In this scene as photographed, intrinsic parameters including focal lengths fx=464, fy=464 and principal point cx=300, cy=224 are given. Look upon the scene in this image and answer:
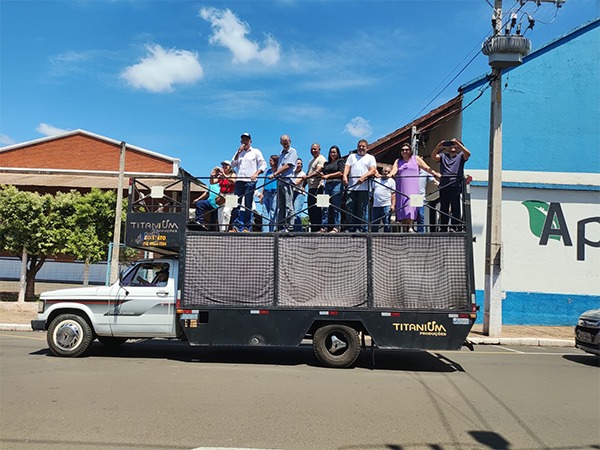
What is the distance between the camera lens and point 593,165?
51.2 feet

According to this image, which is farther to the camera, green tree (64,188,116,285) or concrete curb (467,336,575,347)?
green tree (64,188,116,285)

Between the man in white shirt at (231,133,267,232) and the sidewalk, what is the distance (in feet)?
21.8

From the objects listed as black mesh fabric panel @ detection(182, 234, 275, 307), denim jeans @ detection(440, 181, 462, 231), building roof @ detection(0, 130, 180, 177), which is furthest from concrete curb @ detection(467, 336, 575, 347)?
building roof @ detection(0, 130, 180, 177)

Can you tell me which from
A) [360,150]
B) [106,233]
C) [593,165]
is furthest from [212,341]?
[593,165]

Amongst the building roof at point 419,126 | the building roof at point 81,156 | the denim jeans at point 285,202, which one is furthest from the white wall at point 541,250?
the building roof at point 81,156

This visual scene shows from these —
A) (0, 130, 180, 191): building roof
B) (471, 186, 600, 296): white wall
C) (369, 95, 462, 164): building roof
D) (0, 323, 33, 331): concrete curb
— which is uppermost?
(0, 130, 180, 191): building roof

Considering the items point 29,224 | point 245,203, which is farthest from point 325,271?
point 29,224

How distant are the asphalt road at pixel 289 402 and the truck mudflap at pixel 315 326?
471 mm

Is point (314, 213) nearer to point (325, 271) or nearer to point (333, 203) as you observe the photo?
point (333, 203)

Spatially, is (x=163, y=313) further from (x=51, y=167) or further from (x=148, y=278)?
(x=51, y=167)

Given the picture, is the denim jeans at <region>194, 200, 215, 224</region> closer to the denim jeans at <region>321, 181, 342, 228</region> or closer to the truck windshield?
the truck windshield

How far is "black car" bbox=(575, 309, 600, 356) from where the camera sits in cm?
867

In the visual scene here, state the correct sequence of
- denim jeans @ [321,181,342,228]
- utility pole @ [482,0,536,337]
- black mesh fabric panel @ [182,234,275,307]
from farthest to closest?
utility pole @ [482,0,536,337] → denim jeans @ [321,181,342,228] → black mesh fabric panel @ [182,234,275,307]

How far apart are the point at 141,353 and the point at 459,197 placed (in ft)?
21.9
